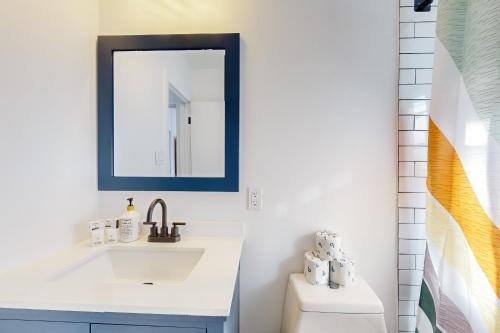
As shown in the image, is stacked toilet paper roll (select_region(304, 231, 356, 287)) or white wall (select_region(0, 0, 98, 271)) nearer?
white wall (select_region(0, 0, 98, 271))

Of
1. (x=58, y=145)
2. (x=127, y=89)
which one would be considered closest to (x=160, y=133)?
(x=127, y=89)

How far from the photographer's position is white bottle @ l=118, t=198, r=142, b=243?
120 centimetres

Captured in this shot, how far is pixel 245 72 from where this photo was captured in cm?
129

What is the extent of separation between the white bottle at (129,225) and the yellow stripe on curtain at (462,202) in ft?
4.47

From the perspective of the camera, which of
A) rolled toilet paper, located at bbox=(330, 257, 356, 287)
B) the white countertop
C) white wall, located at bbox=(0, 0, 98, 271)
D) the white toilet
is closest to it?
the white countertop

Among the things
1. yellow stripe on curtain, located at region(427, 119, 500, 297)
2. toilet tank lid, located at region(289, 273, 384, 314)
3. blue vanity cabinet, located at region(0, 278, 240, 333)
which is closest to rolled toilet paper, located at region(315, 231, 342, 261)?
toilet tank lid, located at region(289, 273, 384, 314)

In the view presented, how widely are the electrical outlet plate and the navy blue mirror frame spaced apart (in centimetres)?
8

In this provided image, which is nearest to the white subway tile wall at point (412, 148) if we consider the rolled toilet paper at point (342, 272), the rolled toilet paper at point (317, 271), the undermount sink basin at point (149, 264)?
the rolled toilet paper at point (342, 272)

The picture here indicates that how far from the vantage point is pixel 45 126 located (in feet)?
3.32

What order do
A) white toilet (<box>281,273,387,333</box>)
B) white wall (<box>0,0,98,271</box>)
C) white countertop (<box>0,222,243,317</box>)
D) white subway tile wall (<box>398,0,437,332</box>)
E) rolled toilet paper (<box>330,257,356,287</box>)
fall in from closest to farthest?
white countertop (<box>0,222,243,317</box>), white wall (<box>0,0,98,271</box>), white toilet (<box>281,273,387,333</box>), rolled toilet paper (<box>330,257,356,287</box>), white subway tile wall (<box>398,0,437,332</box>)

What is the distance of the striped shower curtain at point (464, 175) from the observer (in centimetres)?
76

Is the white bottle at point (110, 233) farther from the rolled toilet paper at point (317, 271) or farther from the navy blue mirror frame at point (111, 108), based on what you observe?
the rolled toilet paper at point (317, 271)

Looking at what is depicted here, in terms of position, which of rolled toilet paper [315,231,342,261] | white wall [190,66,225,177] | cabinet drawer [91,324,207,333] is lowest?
cabinet drawer [91,324,207,333]

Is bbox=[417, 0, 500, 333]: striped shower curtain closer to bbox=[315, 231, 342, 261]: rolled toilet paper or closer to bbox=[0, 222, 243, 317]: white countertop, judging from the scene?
bbox=[315, 231, 342, 261]: rolled toilet paper
